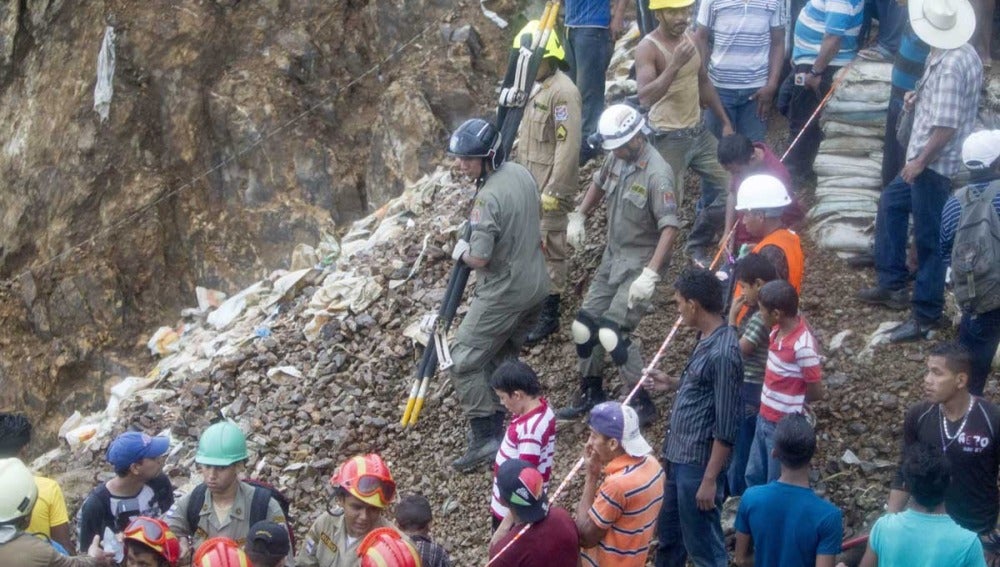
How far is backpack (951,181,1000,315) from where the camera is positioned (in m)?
5.54

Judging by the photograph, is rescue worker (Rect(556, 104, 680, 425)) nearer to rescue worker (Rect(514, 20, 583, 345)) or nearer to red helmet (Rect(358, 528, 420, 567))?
rescue worker (Rect(514, 20, 583, 345))

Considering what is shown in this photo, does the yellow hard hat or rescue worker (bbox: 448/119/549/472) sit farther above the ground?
the yellow hard hat

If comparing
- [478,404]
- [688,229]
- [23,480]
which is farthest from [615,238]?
[23,480]

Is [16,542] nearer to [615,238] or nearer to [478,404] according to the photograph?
[478,404]

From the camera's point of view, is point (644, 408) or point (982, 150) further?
point (644, 408)

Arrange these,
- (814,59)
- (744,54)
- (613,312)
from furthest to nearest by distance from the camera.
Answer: (814,59)
(744,54)
(613,312)

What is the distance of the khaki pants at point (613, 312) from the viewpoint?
258 inches

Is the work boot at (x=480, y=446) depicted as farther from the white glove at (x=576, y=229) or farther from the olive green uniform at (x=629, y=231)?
the white glove at (x=576, y=229)

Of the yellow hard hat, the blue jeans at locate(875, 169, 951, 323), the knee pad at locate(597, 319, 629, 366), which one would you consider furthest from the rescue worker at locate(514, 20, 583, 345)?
the blue jeans at locate(875, 169, 951, 323)

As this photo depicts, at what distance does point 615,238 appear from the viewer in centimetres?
673

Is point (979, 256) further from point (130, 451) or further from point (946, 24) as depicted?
point (130, 451)

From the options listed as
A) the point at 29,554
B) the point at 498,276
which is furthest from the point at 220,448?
the point at 498,276

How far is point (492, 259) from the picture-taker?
262 inches

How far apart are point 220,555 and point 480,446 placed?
2737 millimetres
